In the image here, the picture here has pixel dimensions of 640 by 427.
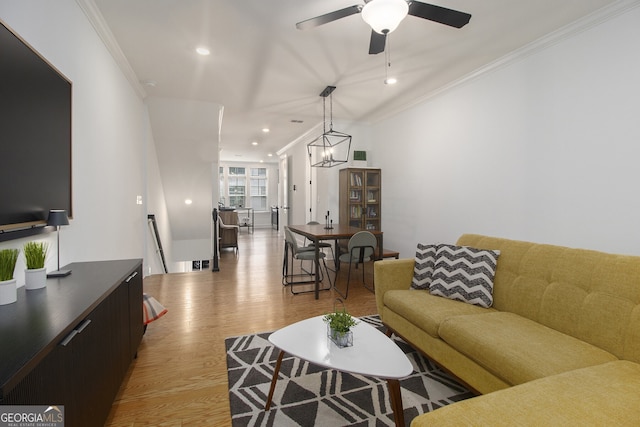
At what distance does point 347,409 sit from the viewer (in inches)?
67.7

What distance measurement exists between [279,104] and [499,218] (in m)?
3.58

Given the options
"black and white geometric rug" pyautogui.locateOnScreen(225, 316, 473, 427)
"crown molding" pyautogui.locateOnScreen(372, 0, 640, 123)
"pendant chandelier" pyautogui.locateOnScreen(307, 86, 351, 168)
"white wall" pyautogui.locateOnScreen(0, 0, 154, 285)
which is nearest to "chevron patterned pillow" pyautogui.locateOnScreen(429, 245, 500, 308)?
"black and white geometric rug" pyautogui.locateOnScreen(225, 316, 473, 427)

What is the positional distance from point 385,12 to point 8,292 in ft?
7.72

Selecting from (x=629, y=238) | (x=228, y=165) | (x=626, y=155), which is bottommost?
(x=629, y=238)

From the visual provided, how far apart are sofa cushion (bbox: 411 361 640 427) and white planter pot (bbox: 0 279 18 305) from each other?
1.75 metres

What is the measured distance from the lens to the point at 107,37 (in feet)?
8.80

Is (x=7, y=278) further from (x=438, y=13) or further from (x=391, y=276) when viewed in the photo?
(x=438, y=13)

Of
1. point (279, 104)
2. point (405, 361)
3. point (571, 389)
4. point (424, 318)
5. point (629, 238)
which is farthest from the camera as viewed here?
point (279, 104)

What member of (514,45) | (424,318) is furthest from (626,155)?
(424,318)

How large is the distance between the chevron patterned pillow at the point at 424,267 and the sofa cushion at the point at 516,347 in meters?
0.57

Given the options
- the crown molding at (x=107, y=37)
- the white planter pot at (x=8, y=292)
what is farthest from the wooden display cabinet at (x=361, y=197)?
the white planter pot at (x=8, y=292)

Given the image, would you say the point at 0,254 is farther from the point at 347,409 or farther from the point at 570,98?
the point at 570,98

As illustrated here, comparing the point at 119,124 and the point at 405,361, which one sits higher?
the point at 119,124

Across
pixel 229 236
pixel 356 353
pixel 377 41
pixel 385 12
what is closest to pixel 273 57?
pixel 377 41
